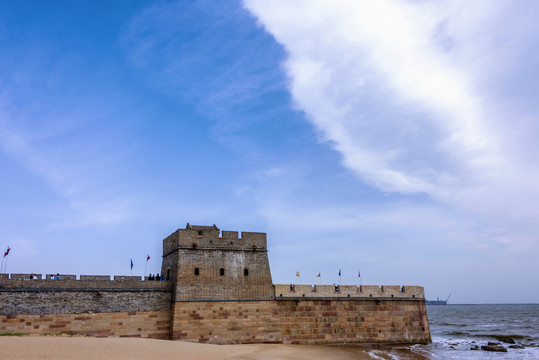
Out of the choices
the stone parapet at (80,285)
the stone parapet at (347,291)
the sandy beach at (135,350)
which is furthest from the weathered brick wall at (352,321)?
the stone parapet at (80,285)

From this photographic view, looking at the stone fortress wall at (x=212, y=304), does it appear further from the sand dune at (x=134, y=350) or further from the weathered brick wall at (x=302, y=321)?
the sand dune at (x=134, y=350)

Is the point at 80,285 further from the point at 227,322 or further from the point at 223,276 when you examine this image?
the point at 227,322

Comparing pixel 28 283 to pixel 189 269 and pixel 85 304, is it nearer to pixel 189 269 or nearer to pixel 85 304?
pixel 85 304

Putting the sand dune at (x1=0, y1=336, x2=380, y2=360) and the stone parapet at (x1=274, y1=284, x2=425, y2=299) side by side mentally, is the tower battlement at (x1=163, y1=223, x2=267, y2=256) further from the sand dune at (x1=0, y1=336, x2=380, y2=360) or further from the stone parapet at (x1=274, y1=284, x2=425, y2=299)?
the sand dune at (x1=0, y1=336, x2=380, y2=360)

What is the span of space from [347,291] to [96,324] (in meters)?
14.1

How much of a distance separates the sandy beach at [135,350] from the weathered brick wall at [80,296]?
1969 mm

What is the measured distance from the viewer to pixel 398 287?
87.8 feet

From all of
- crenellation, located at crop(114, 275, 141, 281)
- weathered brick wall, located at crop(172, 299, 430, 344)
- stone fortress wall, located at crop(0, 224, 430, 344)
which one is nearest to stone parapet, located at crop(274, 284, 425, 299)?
stone fortress wall, located at crop(0, 224, 430, 344)

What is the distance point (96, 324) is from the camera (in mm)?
19750

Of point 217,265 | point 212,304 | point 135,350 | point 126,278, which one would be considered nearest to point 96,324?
point 126,278

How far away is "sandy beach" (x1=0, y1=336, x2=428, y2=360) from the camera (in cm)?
1499

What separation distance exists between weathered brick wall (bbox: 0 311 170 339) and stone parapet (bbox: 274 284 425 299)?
6.62 m

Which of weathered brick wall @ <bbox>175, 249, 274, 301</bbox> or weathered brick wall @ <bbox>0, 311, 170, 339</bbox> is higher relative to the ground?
weathered brick wall @ <bbox>175, 249, 274, 301</bbox>

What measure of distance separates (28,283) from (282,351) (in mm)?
12393
